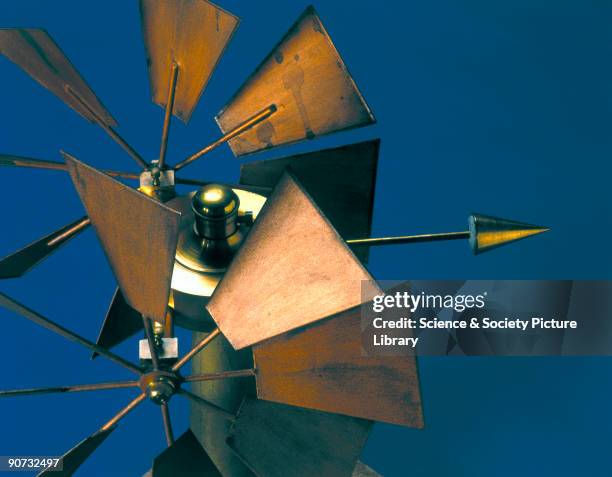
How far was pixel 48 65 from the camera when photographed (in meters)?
Result: 2.13

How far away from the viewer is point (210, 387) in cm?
227

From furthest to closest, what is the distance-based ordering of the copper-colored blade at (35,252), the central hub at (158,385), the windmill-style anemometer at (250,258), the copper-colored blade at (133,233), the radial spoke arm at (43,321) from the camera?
the copper-colored blade at (35,252) < the central hub at (158,385) < the radial spoke arm at (43,321) < the windmill-style anemometer at (250,258) < the copper-colored blade at (133,233)

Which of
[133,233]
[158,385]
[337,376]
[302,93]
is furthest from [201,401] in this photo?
→ [302,93]

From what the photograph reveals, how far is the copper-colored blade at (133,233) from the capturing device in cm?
154

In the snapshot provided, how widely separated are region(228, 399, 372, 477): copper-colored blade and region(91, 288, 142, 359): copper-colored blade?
486 mm

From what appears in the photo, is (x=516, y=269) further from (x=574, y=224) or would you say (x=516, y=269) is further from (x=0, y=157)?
(x=0, y=157)

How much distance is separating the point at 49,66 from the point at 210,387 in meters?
0.81

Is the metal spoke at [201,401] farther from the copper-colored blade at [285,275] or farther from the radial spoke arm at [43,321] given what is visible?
the copper-colored blade at [285,275]

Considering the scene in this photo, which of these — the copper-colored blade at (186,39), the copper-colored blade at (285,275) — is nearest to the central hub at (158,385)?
the copper-colored blade at (285,275)

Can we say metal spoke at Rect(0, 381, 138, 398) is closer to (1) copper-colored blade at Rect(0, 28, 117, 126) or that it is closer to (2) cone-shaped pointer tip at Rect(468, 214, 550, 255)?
(1) copper-colored blade at Rect(0, 28, 117, 126)

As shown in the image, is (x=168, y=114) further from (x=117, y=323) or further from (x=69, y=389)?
(x=69, y=389)

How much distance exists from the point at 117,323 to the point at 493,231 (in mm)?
899

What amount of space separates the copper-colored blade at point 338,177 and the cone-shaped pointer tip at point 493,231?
343 mm

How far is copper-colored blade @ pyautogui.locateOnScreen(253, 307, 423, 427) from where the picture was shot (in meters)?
1.70
